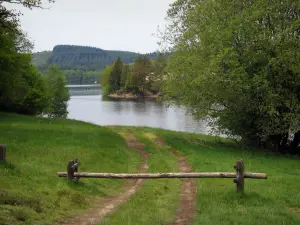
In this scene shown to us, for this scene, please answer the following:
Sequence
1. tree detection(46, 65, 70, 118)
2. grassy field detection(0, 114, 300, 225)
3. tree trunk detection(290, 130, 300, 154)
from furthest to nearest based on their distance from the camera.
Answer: tree detection(46, 65, 70, 118)
tree trunk detection(290, 130, 300, 154)
grassy field detection(0, 114, 300, 225)

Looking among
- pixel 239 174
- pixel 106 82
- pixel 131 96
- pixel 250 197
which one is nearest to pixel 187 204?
pixel 239 174

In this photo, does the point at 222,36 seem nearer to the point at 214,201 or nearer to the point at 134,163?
the point at 134,163

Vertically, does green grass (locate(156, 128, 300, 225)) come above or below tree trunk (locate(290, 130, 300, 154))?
above

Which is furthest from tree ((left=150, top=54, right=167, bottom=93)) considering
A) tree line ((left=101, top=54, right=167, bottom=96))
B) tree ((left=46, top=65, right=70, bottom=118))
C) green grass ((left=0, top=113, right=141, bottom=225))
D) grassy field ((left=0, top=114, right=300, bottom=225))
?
tree ((left=46, top=65, right=70, bottom=118))

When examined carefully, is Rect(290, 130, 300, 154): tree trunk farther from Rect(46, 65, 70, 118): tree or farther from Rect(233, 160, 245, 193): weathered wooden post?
Rect(46, 65, 70, 118): tree

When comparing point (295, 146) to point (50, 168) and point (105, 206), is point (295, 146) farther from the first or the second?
point (105, 206)

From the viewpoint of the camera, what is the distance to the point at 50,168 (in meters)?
18.9

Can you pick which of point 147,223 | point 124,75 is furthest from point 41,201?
point 124,75

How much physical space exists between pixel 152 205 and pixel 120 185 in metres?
4.62

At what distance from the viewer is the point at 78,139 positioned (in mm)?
28719

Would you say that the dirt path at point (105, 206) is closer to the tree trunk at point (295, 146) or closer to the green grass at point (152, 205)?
the green grass at point (152, 205)

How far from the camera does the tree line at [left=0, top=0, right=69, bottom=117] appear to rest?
30.8 m

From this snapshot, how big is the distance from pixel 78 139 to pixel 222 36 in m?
14.1

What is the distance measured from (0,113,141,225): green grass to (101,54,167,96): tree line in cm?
10305
